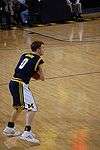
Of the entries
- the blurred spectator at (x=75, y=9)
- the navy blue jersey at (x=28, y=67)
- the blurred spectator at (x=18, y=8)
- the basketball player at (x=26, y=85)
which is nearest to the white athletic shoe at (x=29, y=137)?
the basketball player at (x=26, y=85)

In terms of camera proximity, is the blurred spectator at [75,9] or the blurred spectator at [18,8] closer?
the blurred spectator at [18,8]

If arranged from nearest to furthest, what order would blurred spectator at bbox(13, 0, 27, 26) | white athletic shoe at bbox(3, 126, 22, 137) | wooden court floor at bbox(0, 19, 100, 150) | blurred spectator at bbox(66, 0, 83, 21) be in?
wooden court floor at bbox(0, 19, 100, 150) < white athletic shoe at bbox(3, 126, 22, 137) < blurred spectator at bbox(13, 0, 27, 26) < blurred spectator at bbox(66, 0, 83, 21)

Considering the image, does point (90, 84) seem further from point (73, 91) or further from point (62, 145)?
point (62, 145)

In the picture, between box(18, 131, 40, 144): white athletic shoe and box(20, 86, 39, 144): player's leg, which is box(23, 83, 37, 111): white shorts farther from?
box(18, 131, 40, 144): white athletic shoe

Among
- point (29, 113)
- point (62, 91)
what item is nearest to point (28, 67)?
point (29, 113)

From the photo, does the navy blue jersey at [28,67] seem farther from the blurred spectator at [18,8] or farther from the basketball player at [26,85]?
the blurred spectator at [18,8]

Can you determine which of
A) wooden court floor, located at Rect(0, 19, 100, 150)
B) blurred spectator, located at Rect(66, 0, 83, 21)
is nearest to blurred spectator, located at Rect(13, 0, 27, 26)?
blurred spectator, located at Rect(66, 0, 83, 21)

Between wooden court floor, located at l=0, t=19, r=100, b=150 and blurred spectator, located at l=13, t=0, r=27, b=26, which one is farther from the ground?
blurred spectator, located at l=13, t=0, r=27, b=26

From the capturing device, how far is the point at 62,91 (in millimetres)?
9562

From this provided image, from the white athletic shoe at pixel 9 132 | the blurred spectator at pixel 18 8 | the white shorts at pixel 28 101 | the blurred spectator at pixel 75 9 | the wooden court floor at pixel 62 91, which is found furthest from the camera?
the blurred spectator at pixel 75 9

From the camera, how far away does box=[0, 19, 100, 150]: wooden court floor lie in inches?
271

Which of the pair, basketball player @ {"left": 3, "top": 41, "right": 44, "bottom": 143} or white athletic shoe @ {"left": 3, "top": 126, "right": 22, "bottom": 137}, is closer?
basketball player @ {"left": 3, "top": 41, "right": 44, "bottom": 143}

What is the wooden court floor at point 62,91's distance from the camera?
22.6 feet

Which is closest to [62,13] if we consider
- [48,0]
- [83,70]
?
[48,0]
